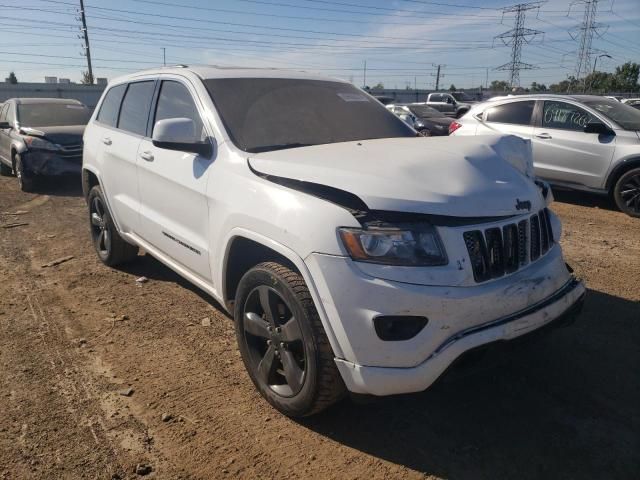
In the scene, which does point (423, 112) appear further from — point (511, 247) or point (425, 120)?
point (511, 247)

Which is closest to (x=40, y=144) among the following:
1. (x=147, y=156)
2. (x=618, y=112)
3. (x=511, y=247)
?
(x=147, y=156)

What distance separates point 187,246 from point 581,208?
6.41 metres

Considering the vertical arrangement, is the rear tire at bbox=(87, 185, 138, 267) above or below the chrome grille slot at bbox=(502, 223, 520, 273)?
below

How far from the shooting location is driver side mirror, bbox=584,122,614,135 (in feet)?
23.7

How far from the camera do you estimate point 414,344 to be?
2.21m

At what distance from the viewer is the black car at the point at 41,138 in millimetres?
9469

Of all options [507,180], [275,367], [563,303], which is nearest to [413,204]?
[507,180]

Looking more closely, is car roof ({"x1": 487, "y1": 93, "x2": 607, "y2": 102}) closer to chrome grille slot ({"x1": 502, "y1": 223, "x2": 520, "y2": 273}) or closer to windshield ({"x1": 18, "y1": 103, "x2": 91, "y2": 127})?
chrome grille slot ({"x1": 502, "y1": 223, "x2": 520, "y2": 273})

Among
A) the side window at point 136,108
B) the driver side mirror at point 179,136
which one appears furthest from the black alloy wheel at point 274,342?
the side window at point 136,108

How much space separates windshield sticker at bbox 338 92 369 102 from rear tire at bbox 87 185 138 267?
2444 mm

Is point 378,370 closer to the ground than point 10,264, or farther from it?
farther from it

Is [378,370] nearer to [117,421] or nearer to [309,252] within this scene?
[309,252]

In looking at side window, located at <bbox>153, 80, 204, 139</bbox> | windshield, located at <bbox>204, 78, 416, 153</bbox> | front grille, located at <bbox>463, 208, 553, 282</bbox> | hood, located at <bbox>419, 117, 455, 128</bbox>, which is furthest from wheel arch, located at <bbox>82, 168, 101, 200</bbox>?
hood, located at <bbox>419, 117, 455, 128</bbox>

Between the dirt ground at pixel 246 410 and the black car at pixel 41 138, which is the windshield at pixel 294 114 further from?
the black car at pixel 41 138
